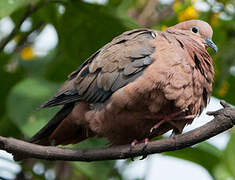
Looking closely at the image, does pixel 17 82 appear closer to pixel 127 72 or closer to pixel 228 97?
pixel 127 72

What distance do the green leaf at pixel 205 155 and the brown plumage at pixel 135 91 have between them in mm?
806

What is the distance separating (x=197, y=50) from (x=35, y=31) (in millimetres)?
1938

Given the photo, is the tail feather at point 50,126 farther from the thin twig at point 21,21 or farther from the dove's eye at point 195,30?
the dove's eye at point 195,30

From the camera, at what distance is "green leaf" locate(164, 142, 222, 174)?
15.7 feet

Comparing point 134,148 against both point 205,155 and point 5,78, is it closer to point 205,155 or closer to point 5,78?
point 205,155

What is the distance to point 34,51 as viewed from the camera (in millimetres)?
5848

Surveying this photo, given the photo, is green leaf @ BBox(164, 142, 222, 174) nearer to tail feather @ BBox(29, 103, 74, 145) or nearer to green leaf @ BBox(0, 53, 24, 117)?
tail feather @ BBox(29, 103, 74, 145)

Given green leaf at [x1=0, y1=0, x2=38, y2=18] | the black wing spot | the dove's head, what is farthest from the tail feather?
the dove's head

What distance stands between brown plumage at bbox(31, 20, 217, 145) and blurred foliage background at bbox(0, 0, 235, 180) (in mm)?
298

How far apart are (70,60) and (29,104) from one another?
639mm

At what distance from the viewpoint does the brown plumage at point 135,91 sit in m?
3.82

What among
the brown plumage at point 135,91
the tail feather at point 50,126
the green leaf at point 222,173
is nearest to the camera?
the brown plumage at point 135,91

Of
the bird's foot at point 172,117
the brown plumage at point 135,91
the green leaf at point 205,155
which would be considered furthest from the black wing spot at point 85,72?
the green leaf at point 205,155

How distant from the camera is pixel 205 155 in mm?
4836
